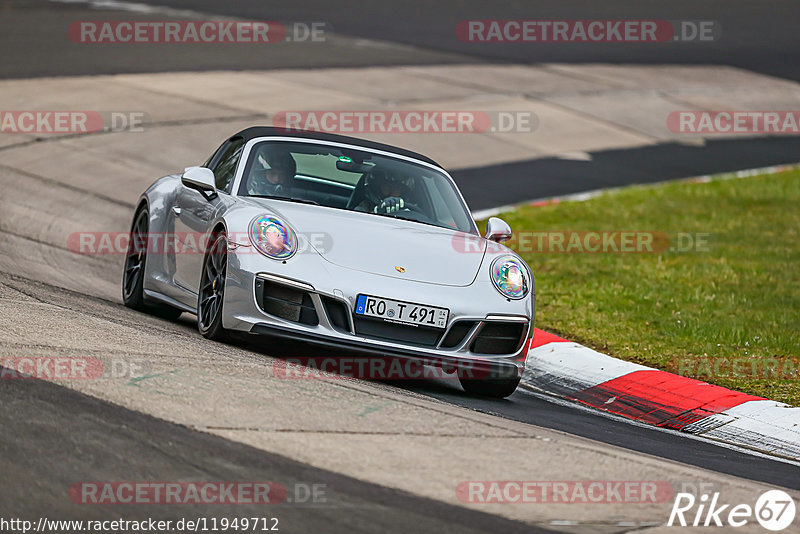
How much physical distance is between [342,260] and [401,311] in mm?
458

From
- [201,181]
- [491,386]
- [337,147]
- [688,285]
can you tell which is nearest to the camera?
[491,386]

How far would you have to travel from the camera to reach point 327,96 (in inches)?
791

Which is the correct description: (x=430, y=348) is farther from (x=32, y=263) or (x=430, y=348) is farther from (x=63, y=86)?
(x=63, y=86)

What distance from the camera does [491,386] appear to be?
7727mm

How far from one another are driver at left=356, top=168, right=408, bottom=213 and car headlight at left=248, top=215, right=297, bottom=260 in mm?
889

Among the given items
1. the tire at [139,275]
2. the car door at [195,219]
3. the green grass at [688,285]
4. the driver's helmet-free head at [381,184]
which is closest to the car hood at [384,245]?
the driver's helmet-free head at [381,184]

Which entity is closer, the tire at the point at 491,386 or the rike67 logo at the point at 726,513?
the rike67 logo at the point at 726,513

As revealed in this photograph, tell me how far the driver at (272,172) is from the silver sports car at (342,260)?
0.01 meters

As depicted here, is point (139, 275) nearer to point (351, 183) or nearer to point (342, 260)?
point (351, 183)

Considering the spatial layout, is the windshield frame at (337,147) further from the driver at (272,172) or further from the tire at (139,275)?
the tire at (139,275)

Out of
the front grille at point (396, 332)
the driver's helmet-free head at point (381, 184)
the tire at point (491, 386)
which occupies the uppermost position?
the driver's helmet-free head at point (381, 184)

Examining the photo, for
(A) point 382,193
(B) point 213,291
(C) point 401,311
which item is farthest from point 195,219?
(C) point 401,311

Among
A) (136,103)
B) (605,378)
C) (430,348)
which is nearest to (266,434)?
(430,348)

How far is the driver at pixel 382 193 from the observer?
26.7 ft
